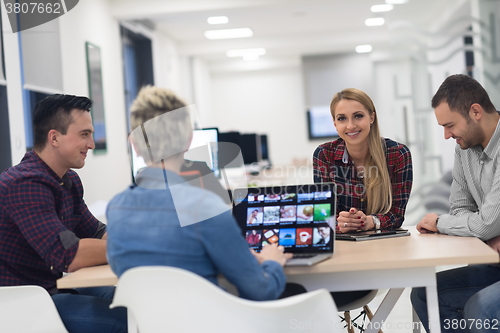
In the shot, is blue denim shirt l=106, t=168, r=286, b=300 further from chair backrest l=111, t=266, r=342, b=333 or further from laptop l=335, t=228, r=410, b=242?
laptop l=335, t=228, r=410, b=242

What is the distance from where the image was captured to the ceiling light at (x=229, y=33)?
320 inches

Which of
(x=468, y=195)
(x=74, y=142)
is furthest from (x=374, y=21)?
(x=74, y=142)

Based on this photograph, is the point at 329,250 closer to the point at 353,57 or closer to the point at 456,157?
the point at 456,157

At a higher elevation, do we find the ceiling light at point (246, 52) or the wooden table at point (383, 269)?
the ceiling light at point (246, 52)

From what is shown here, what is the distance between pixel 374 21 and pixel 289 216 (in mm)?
7368

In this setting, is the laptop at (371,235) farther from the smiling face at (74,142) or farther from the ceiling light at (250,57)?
the ceiling light at (250,57)

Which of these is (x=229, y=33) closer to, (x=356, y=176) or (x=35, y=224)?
(x=356, y=176)

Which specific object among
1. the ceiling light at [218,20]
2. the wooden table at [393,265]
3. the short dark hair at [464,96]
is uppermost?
the ceiling light at [218,20]

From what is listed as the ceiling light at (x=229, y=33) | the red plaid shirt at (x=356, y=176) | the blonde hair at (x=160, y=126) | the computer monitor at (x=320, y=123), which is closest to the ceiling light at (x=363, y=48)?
the computer monitor at (x=320, y=123)

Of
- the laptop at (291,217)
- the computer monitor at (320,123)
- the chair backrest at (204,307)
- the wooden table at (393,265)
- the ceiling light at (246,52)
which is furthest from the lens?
the computer monitor at (320,123)

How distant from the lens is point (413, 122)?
5.21 m

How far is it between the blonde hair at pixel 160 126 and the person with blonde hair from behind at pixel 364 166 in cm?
106

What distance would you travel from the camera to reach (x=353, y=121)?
2391 millimetres

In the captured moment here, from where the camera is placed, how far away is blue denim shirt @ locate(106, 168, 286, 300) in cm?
129
